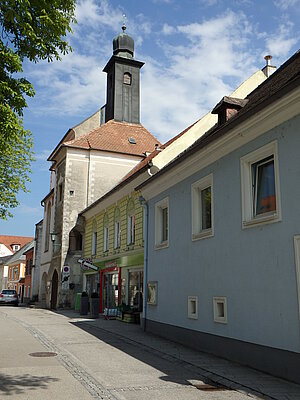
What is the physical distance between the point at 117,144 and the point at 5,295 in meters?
18.0

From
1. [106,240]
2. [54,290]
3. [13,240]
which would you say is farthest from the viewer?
[13,240]

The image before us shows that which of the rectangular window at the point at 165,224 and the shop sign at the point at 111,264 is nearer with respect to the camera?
the rectangular window at the point at 165,224

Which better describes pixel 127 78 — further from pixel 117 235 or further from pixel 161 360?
pixel 161 360

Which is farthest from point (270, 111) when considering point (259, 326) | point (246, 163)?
point (259, 326)

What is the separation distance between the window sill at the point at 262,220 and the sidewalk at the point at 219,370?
2896 mm

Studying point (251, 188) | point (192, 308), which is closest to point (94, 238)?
point (192, 308)

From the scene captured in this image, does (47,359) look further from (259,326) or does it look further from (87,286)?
(87,286)

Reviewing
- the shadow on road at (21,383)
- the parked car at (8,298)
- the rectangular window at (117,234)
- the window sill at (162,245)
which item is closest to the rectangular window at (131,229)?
the rectangular window at (117,234)

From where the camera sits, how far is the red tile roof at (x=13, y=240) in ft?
284

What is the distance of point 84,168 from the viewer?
3169 centimetres

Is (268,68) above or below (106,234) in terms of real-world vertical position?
above

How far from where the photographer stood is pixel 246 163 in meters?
9.89

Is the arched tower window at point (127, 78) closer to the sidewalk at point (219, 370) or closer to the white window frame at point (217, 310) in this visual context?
the sidewalk at point (219, 370)

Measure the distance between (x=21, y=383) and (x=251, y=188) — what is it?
237 inches
